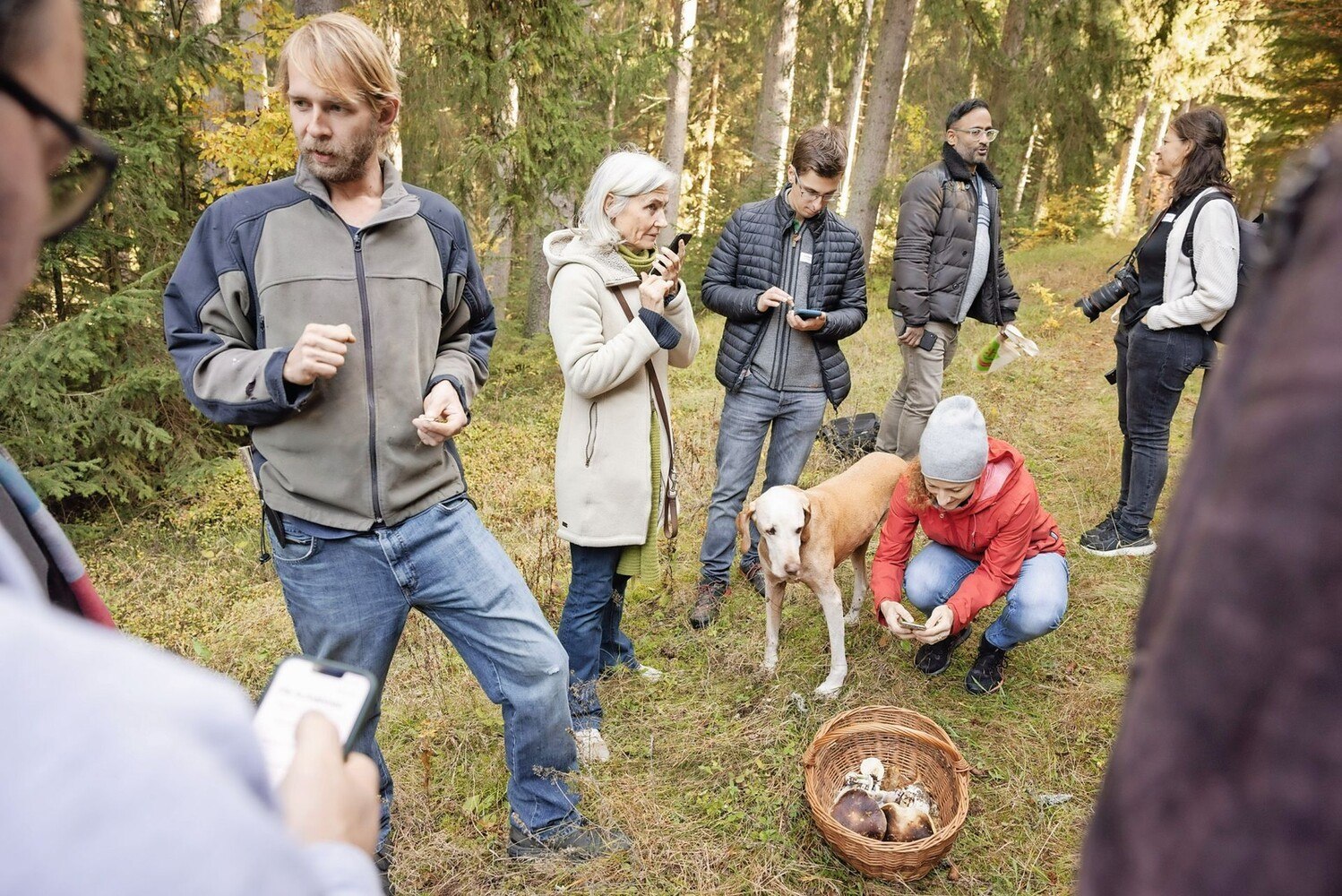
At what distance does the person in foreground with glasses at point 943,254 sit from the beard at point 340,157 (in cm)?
391

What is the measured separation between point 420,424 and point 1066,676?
346 centimetres

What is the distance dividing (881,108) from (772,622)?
882 centimetres

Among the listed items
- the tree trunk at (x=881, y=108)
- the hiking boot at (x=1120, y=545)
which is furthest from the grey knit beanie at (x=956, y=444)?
the tree trunk at (x=881, y=108)

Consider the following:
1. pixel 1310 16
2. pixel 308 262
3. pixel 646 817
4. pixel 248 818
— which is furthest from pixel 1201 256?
pixel 248 818

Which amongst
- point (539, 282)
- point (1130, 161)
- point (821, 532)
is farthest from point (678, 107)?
point (1130, 161)

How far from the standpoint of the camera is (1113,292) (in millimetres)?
5105

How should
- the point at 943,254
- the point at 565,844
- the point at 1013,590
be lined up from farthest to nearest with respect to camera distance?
the point at 943,254 → the point at 1013,590 → the point at 565,844

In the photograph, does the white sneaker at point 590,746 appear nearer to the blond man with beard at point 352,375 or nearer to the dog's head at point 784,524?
the blond man with beard at point 352,375

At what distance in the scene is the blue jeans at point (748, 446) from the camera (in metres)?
4.70

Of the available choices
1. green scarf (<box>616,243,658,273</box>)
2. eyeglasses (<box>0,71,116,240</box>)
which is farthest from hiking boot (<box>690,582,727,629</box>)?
eyeglasses (<box>0,71,116,240</box>)

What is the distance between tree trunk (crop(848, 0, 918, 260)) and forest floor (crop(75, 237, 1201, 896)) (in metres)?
5.58

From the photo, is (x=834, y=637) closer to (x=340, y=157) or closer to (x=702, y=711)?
(x=702, y=711)

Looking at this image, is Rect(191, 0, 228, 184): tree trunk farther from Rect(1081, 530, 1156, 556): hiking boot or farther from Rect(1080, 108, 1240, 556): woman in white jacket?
Rect(1081, 530, 1156, 556): hiking boot

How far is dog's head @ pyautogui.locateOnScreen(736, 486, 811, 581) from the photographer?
3.71 meters
